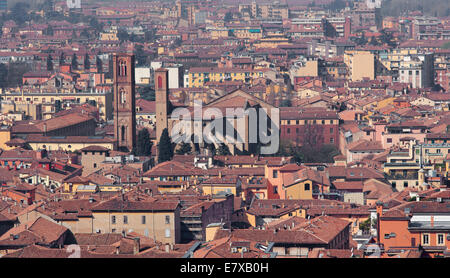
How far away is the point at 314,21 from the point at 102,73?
1267 inches

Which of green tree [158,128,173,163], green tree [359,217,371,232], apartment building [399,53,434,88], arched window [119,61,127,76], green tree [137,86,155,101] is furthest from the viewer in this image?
apartment building [399,53,434,88]

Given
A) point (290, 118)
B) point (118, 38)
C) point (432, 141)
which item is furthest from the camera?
point (118, 38)

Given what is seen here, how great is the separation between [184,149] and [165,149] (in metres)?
0.93

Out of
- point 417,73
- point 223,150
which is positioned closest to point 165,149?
point 223,150

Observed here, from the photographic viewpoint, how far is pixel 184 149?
82.7 ft

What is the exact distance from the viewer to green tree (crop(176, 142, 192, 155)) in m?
25.1

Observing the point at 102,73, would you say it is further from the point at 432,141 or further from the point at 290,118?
the point at 432,141

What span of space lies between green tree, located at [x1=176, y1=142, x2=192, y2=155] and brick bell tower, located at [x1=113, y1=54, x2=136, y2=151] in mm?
2019

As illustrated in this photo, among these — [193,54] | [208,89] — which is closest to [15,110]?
[208,89]

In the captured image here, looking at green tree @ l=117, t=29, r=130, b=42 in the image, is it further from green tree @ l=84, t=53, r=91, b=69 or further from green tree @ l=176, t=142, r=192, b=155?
green tree @ l=176, t=142, r=192, b=155

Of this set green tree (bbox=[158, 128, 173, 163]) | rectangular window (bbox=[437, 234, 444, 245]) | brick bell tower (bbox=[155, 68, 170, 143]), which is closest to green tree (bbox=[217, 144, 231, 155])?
green tree (bbox=[158, 128, 173, 163])

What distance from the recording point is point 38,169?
21125mm

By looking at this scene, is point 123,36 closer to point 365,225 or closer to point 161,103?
point 161,103

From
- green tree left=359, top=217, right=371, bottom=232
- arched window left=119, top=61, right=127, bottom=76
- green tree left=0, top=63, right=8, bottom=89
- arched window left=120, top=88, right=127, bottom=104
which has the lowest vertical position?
green tree left=0, top=63, right=8, bottom=89
